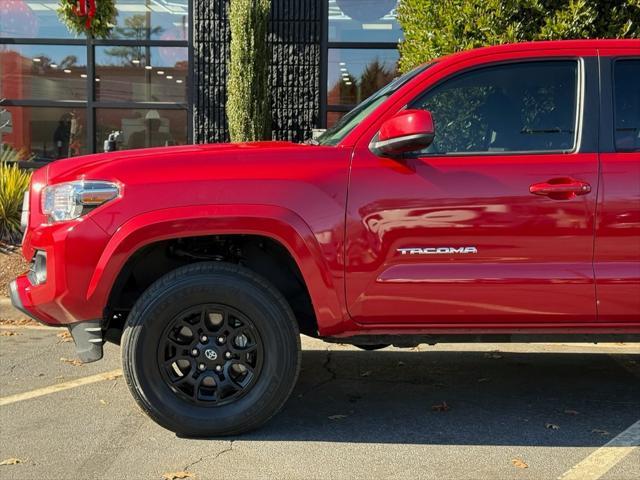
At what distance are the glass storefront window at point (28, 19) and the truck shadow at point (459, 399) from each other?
796 centimetres

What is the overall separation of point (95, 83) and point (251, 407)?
8411 millimetres

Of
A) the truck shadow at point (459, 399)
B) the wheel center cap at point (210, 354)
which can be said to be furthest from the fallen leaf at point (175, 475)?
the wheel center cap at point (210, 354)

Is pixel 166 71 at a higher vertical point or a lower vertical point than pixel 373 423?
higher

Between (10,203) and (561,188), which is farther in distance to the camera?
(10,203)

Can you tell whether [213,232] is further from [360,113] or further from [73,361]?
[73,361]

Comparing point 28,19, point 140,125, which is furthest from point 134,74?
point 28,19

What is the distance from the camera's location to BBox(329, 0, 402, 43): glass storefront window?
10.4m

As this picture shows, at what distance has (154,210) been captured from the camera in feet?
11.7

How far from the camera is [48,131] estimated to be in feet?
36.1

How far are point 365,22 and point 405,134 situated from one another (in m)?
7.45

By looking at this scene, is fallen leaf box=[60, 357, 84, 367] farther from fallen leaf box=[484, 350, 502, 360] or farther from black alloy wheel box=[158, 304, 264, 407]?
fallen leaf box=[484, 350, 502, 360]

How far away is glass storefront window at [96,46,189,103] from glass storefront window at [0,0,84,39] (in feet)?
3.06

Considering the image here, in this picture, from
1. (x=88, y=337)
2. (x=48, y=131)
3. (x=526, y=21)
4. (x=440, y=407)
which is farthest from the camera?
(x=48, y=131)

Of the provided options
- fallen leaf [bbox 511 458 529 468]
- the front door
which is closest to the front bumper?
the front door
